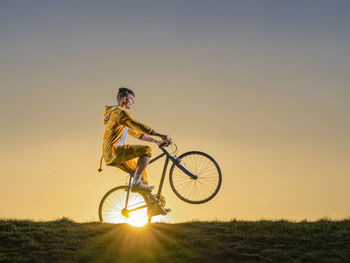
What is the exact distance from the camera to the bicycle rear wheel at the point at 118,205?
12.4 m

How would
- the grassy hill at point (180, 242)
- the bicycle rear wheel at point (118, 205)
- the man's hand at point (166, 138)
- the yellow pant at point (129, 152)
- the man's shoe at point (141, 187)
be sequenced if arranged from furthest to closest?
the bicycle rear wheel at point (118, 205) → the man's shoe at point (141, 187) → the yellow pant at point (129, 152) → the man's hand at point (166, 138) → the grassy hill at point (180, 242)

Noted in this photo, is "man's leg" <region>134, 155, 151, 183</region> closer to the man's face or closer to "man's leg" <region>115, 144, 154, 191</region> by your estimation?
"man's leg" <region>115, 144, 154, 191</region>

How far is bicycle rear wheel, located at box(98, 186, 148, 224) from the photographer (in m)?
12.4

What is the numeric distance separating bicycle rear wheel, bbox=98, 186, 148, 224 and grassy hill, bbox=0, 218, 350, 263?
34cm

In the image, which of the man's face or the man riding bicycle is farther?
the man's face

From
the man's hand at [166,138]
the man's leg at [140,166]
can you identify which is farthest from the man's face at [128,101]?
the man's leg at [140,166]

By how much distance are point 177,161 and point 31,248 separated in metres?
4.30

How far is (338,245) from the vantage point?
1109 cm

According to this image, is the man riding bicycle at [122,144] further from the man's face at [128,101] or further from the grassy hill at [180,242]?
Answer: the grassy hill at [180,242]

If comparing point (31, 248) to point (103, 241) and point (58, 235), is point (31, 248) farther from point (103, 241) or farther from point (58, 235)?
point (103, 241)

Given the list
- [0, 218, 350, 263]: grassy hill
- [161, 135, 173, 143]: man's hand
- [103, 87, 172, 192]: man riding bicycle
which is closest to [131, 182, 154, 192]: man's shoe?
[103, 87, 172, 192]: man riding bicycle

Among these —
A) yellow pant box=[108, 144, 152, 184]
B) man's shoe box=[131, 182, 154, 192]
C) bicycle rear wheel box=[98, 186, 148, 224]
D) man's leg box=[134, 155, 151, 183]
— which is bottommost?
bicycle rear wheel box=[98, 186, 148, 224]

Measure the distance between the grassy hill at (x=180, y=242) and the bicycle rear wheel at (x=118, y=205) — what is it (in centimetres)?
34

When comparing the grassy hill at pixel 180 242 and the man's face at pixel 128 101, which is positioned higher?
the man's face at pixel 128 101
